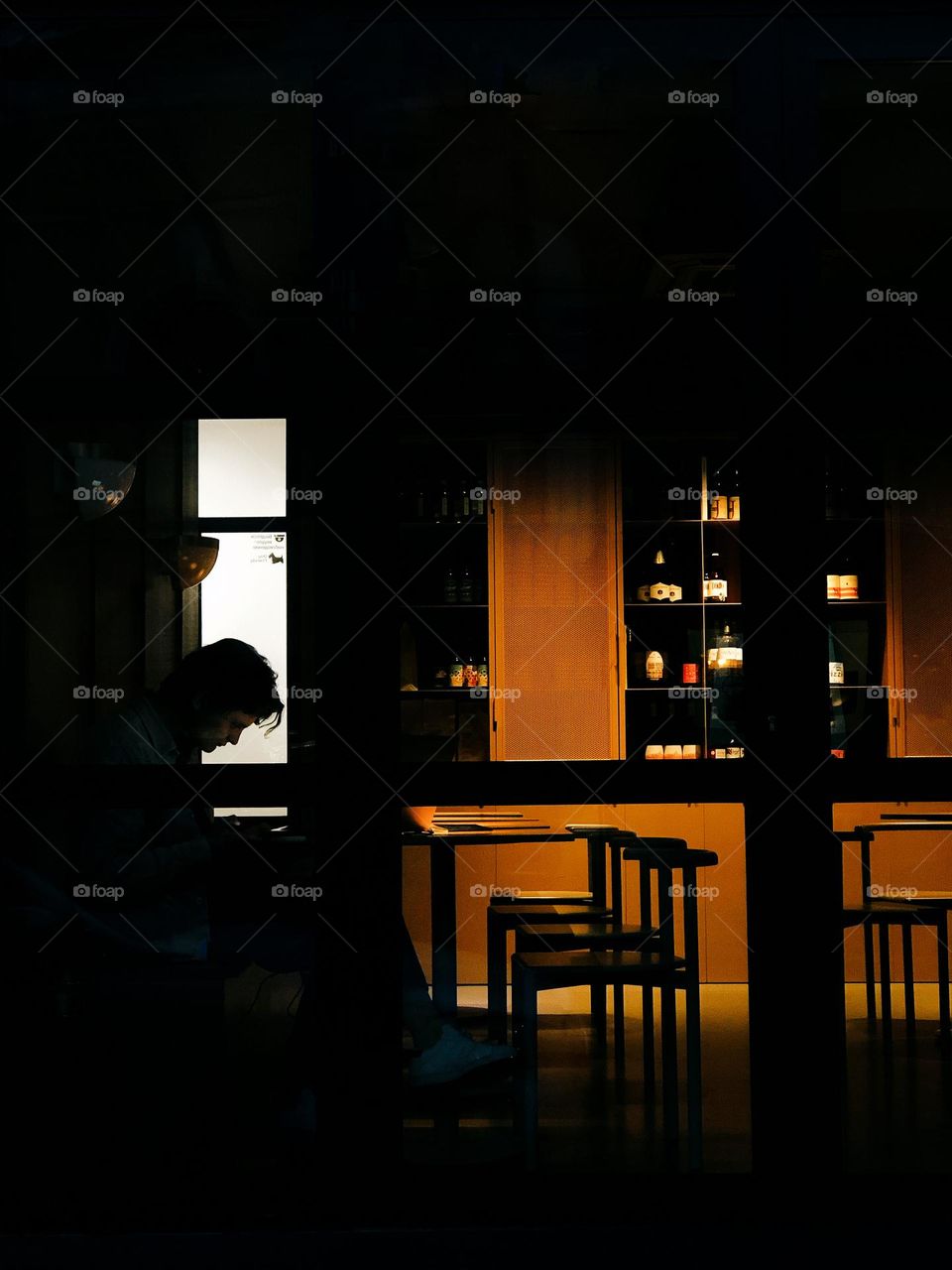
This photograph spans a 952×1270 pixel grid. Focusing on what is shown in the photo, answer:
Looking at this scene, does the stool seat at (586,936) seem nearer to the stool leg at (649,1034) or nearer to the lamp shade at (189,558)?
the stool leg at (649,1034)

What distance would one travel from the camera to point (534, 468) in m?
5.89

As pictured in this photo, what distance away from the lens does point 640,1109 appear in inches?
133

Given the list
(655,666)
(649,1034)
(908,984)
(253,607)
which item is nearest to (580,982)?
(649,1034)

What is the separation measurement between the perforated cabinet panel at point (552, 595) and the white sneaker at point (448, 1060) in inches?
83.5

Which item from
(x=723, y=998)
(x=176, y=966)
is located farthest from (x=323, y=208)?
(x=723, y=998)

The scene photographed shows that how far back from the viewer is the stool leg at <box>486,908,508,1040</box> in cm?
368

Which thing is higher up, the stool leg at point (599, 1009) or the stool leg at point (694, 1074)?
the stool leg at point (694, 1074)

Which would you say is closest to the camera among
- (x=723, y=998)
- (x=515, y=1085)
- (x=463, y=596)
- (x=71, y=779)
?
(x=71, y=779)

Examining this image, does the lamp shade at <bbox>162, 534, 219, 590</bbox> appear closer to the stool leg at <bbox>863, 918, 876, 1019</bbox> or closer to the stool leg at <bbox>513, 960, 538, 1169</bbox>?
the stool leg at <bbox>513, 960, 538, 1169</bbox>

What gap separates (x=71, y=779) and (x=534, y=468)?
142 inches

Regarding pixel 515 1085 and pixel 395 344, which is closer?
pixel 395 344

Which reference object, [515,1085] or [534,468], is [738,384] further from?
[534,468]

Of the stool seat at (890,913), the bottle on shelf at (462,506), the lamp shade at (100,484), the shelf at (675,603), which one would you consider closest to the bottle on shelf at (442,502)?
the bottle on shelf at (462,506)

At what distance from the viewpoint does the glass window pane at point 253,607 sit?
2.71 metres
